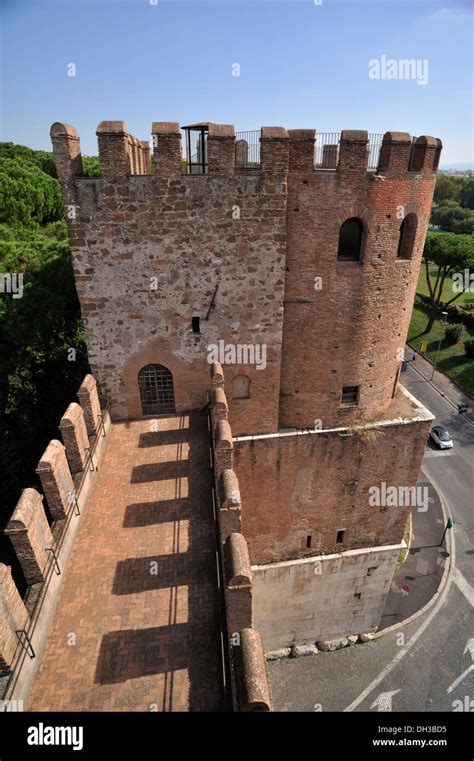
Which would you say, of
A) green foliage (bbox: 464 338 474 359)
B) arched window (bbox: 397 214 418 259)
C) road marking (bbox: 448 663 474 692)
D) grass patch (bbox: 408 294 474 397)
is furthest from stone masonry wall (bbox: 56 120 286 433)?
green foliage (bbox: 464 338 474 359)

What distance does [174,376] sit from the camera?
13773 millimetres

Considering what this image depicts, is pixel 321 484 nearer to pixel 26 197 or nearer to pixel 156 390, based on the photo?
pixel 156 390

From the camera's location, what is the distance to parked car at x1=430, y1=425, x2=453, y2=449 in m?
28.2

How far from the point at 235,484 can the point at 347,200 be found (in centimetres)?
915

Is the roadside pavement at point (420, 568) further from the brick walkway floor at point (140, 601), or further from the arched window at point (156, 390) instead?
the arched window at point (156, 390)

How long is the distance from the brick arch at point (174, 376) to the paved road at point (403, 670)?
12.0 m

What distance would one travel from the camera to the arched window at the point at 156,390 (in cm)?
1380

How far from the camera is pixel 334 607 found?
17.5 m

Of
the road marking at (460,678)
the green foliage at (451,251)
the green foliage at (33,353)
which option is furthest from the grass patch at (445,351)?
the green foliage at (33,353)

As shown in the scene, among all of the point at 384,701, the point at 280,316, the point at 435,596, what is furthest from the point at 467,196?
the point at 384,701

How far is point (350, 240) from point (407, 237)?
7.15 ft

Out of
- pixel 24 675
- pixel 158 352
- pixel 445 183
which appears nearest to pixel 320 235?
pixel 158 352

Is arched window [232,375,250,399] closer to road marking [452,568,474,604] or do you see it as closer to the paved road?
the paved road
